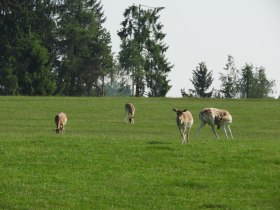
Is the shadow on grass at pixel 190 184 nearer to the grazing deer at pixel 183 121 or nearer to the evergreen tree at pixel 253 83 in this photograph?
the grazing deer at pixel 183 121

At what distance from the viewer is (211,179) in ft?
60.4

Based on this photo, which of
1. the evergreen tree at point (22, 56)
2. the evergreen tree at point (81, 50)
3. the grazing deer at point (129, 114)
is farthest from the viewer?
the evergreen tree at point (81, 50)

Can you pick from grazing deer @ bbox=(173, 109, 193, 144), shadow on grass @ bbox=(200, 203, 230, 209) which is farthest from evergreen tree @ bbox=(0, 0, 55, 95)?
shadow on grass @ bbox=(200, 203, 230, 209)

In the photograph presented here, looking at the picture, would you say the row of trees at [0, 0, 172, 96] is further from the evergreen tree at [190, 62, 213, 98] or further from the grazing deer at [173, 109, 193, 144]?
the grazing deer at [173, 109, 193, 144]

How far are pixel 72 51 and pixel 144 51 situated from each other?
1175 cm

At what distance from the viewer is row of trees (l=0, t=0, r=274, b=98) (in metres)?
92.6

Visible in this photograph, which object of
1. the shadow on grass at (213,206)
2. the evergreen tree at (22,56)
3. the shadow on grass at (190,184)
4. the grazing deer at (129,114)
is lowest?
the shadow on grass at (213,206)

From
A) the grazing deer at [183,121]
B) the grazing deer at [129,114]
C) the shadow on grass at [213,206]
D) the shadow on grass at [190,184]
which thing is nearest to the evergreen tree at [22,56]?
the grazing deer at [129,114]

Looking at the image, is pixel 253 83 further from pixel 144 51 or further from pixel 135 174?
pixel 135 174

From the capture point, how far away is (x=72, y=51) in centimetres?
10394

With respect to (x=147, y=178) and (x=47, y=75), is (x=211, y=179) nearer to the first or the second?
(x=147, y=178)

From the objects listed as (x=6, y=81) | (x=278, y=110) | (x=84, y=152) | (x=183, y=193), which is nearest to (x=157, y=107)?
(x=278, y=110)

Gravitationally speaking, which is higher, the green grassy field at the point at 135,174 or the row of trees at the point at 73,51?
the row of trees at the point at 73,51

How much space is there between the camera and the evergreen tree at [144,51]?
105919mm
